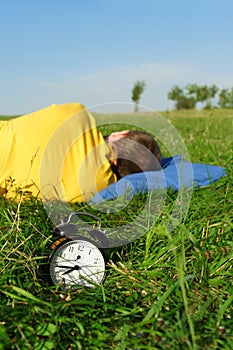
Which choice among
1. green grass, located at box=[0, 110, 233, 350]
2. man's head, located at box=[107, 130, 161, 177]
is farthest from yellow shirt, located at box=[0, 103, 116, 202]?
green grass, located at box=[0, 110, 233, 350]

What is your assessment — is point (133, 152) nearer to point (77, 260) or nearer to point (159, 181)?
point (159, 181)

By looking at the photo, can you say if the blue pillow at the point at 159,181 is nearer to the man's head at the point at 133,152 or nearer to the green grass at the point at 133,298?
the man's head at the point at 133,152

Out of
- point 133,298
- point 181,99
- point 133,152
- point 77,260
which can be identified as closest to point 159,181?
point 133,152

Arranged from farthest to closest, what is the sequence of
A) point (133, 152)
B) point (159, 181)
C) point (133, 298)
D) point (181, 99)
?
point (181, 99) → point (133, 152) → point (159, 181) → point (133, 298)

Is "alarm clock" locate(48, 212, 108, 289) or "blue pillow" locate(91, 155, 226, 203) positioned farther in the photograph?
"blue pillow" locate(91, 155, 226, 203)

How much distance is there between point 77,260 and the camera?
1.99 meters

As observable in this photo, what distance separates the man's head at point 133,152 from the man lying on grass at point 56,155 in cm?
10

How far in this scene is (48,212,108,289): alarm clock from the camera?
196 centimetres

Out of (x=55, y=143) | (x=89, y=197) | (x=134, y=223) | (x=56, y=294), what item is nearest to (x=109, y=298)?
(x=56, y=294)

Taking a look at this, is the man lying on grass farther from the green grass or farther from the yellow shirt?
the green grass

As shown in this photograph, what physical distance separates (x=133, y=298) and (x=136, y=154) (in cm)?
227

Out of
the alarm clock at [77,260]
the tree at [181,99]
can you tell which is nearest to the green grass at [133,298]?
the alarm clock at [77,260]

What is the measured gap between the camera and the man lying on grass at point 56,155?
330 centimetres

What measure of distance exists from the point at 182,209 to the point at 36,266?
1.08 metres
